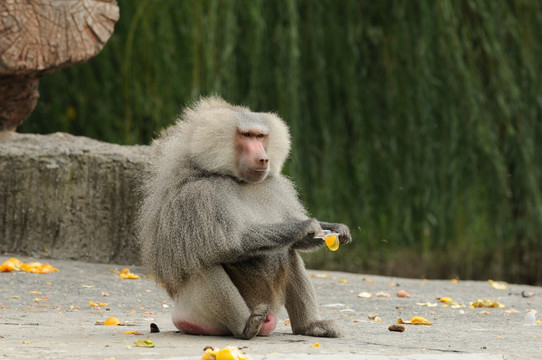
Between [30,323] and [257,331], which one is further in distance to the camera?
[30,323]

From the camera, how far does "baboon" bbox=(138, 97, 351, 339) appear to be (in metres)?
4.59

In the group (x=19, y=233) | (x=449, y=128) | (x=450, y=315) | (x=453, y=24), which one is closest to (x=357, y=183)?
(x=449, y=128)

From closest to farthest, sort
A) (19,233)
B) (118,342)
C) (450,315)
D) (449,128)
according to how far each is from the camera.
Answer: (118,342)
(450,315)
(19,233)
(449,128)

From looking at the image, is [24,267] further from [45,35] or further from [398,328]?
[398,328]

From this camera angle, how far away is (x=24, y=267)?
260 inches

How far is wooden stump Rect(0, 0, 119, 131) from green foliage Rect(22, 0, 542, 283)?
0.46 meters

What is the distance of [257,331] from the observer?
4586 mm

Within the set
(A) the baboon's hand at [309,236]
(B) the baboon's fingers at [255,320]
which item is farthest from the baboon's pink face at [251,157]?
(B) the baboon's fingers at [255,320]

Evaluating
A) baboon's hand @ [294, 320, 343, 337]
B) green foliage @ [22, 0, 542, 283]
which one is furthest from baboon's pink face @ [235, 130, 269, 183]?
green foliage @ [22, 0, 542, 283]

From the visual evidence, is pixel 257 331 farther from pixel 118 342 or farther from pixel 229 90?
pixel 229 90

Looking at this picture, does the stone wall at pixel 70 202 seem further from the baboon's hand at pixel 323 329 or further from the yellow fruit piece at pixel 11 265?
the baboon's hand at pixel 323 329

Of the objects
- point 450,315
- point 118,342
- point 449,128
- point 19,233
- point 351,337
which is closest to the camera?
point 118,342

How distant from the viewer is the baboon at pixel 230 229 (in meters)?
4.59

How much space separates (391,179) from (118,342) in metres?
3.79
